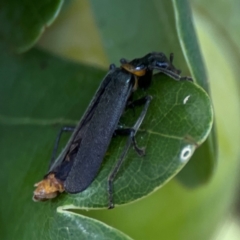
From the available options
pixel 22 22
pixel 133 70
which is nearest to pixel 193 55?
pixel 133 70

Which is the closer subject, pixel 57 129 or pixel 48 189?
pixel 48 189

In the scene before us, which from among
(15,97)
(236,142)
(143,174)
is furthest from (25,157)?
(236,142)

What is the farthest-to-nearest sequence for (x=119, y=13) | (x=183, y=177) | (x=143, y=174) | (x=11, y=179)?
1. (x=119, y=13)
2. (x=183, y=177)
3. (x=11, y=179)
4. (x=143, y=174)

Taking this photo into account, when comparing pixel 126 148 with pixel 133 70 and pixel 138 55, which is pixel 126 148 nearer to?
pixel 133 70

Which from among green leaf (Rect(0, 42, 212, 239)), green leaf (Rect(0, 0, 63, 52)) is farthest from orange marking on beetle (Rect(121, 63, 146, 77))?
green leaf (Rect(0, 0, 63, 52))

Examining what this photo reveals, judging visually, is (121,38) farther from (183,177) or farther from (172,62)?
(183,177)

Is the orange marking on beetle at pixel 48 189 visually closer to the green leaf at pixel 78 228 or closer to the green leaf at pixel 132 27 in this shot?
the green leaf at pixel 78 228

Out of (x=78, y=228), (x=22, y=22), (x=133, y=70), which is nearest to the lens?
(x=78, y=228)
